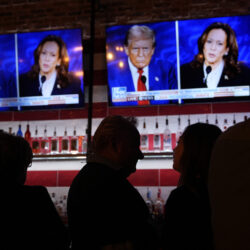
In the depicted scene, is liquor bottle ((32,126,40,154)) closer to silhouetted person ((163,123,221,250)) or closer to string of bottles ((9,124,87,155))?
string of bottles ((9,124,87,155))

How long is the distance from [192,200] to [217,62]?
234 centimetres

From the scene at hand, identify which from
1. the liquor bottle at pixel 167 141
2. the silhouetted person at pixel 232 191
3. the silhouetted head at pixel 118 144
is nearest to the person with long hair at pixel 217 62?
the liquor bottle at pixel 167 141

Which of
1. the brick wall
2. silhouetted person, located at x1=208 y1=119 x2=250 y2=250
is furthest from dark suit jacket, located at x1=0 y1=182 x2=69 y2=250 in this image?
the brick wall

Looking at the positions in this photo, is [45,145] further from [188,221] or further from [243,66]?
[188,221]

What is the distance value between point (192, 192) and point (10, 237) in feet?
2.75

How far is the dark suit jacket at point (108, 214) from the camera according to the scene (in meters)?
1.53

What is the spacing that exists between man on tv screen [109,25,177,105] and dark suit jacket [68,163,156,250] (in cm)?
229

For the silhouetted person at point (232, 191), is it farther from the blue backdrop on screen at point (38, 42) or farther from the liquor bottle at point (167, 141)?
the blue backdrop on screen at point (38, 42)

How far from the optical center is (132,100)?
3.82 metres

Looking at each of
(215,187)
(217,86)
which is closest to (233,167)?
(215,187)

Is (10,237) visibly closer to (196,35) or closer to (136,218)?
(136,218)

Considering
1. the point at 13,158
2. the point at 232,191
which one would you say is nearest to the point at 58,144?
the point at 13,158

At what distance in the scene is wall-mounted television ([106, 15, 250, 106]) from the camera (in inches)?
141

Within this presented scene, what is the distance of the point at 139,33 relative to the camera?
380 centimetres
